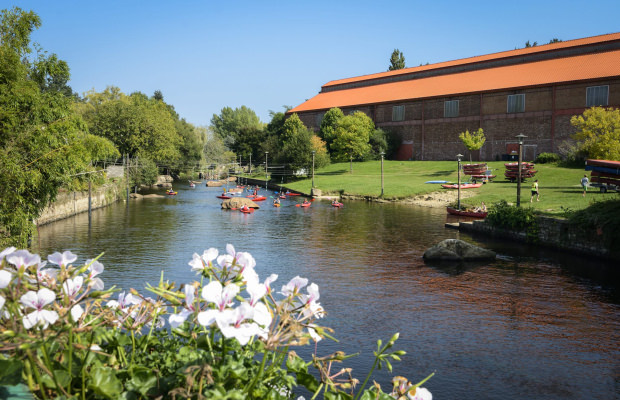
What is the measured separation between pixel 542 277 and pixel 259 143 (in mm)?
88619

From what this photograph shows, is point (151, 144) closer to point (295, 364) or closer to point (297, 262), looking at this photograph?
point (297, 262)

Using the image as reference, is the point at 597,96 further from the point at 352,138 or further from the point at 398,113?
the point at 352,138

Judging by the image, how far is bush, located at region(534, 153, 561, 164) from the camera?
194 feet

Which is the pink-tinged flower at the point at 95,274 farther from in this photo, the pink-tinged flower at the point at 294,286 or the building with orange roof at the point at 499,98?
the building with orange roof at the point at 499,98

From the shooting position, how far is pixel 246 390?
223 cm

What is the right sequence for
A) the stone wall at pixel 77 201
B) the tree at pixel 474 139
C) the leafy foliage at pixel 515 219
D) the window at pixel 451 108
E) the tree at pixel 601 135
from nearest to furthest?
the leafy foliage at pixel 515 219 < the stone wall at pixel 77 201 < the tree at pixel 601 135 < the tree at pixel 474 139 < the window at pixel 451 108

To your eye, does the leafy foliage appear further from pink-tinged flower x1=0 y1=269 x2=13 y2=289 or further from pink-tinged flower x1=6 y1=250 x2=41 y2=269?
pink-tinged flower x1=0 y1=269 x2=13 y2=289

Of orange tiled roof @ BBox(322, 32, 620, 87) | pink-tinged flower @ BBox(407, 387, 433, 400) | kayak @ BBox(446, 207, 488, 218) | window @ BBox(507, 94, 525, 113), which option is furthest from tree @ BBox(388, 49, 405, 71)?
pink-tinged flower @ BBox(407, 387, 433, 400)

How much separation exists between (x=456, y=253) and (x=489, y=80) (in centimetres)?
5455

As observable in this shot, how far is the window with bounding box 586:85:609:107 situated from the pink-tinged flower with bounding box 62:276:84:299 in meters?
66.8

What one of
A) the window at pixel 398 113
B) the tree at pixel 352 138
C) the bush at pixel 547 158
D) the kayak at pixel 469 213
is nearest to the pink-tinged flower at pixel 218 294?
the kayak at pixel 469 213

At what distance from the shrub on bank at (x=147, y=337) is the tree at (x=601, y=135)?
170 feet

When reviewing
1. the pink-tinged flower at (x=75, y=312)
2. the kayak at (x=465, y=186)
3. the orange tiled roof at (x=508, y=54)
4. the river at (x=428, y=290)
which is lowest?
the river at (x=428, y=290)

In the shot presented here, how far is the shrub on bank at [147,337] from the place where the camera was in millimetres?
2094
